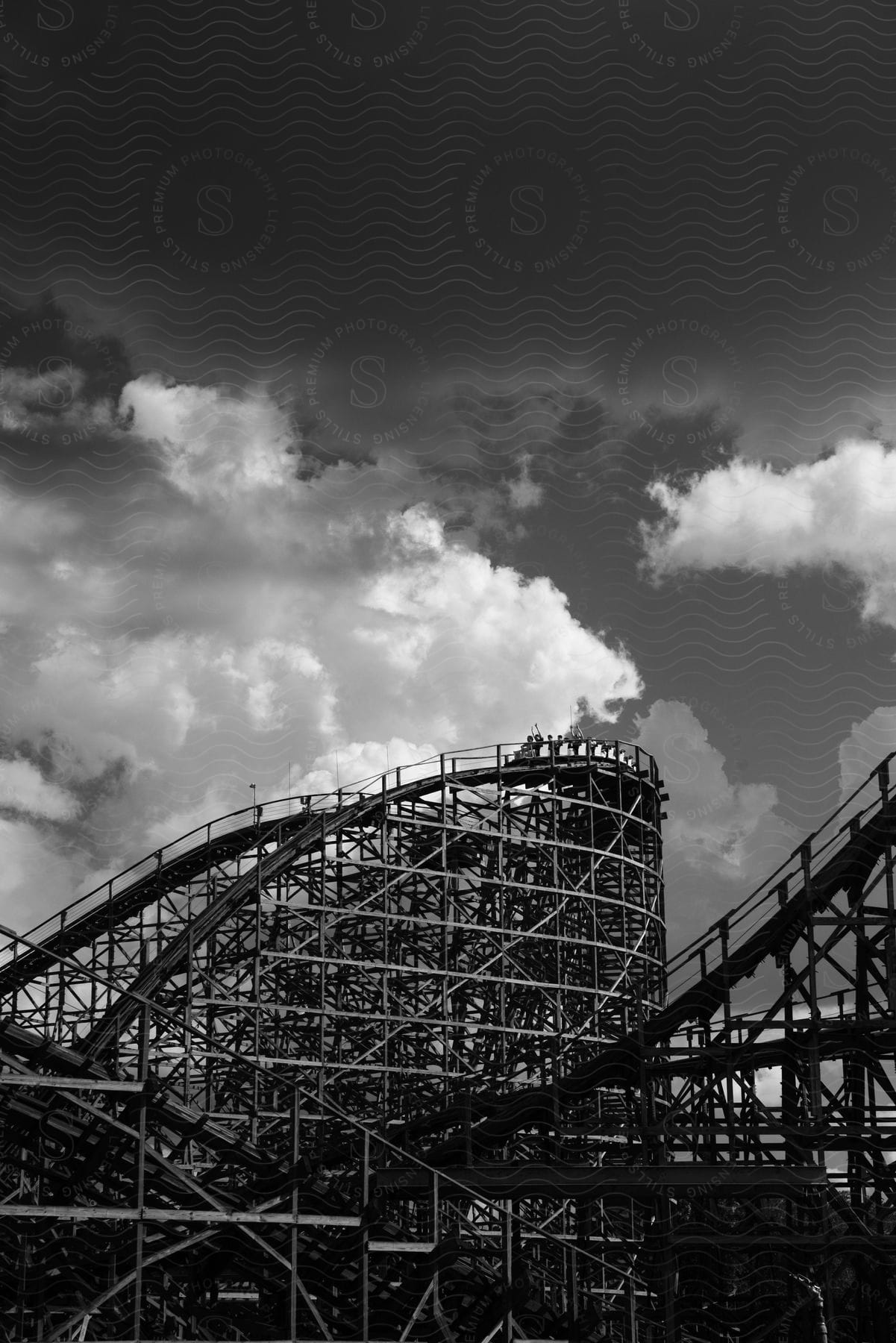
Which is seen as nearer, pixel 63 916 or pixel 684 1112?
pixel 684 1112

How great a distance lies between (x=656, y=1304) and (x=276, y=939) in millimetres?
10220

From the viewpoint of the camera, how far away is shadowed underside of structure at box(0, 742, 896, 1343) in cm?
1460

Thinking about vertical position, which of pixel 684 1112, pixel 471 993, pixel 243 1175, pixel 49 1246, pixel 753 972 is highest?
pixel 471 993

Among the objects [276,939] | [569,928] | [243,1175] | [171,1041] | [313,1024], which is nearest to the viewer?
[243,1175]

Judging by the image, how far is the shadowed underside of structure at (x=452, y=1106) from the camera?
14.6m

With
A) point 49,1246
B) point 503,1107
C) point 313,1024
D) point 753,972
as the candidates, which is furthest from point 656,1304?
point 313,1024

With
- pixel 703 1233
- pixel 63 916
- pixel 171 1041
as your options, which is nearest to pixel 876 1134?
pixel 703 1233

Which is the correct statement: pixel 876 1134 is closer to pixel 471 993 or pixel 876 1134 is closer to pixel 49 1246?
pixel 49 1246

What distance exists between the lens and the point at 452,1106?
22.6 metres

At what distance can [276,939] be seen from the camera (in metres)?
27.7

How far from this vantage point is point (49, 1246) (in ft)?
45.5

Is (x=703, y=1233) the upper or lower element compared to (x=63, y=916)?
lower

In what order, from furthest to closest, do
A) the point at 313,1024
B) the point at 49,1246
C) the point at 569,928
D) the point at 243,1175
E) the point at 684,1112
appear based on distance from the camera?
the point at 569,928
the point at 313,1024
the point at 684,1112
the point at 243,1175
the point at 49,1246

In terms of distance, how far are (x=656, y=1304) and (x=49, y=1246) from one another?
9189 mm
